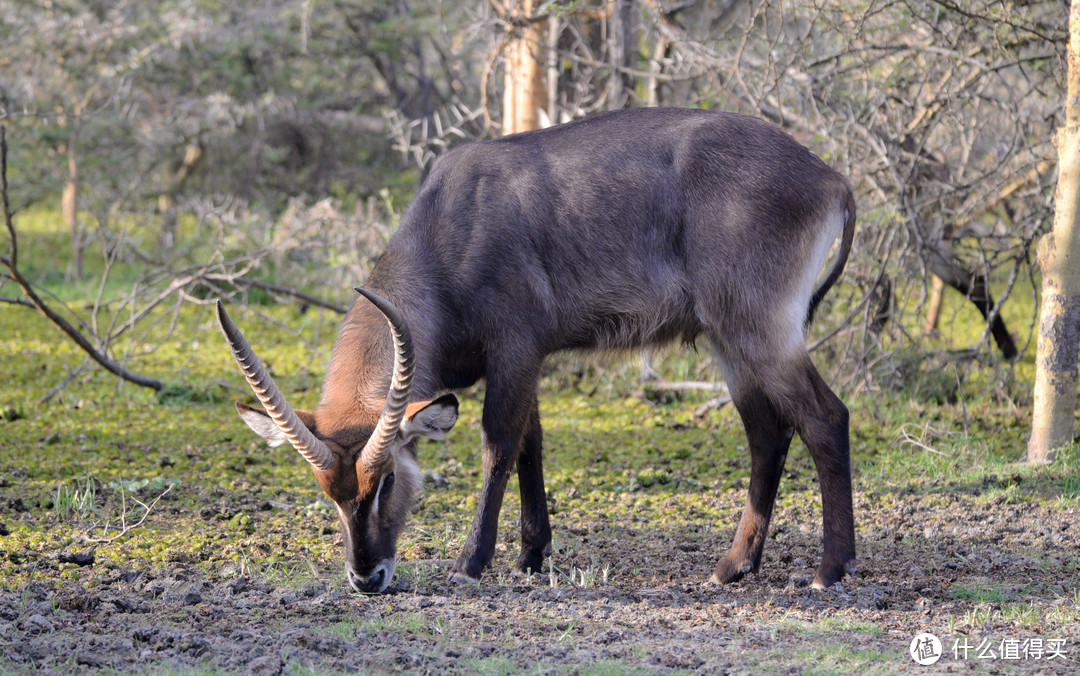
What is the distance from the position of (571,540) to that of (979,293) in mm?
3683

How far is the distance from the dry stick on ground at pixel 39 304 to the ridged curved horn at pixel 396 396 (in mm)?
2684

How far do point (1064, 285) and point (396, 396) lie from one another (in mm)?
3288

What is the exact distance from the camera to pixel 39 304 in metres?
5.94

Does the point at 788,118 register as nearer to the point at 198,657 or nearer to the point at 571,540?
the point at 571,540

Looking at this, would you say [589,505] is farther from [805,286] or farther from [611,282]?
[805,286]

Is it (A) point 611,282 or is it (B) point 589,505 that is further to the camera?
(B) point 589,505

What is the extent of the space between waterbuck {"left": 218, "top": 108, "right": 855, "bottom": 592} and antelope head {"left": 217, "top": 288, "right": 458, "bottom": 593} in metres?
0.08

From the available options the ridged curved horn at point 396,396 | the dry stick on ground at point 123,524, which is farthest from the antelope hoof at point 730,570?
the dry stick on ground at point 123,524

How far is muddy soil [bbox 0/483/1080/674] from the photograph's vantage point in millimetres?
3018

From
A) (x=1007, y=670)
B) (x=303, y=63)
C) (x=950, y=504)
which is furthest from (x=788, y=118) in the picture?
(x=303, y=63)

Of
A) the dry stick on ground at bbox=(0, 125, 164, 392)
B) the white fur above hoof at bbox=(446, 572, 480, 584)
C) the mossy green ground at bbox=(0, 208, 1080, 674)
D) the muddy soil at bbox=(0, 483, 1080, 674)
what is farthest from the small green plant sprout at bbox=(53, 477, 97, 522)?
the white fur above hoof at bbox=(446, 572, 480, 584)

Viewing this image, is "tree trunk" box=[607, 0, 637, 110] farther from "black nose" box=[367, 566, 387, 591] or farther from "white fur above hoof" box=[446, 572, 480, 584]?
"black nose" box=[367, 566, 387, 591]

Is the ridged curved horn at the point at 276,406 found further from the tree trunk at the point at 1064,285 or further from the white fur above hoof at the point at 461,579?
the tree trunk at the point at 1064,285

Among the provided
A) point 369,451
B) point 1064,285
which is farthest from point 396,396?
point 1064,285
